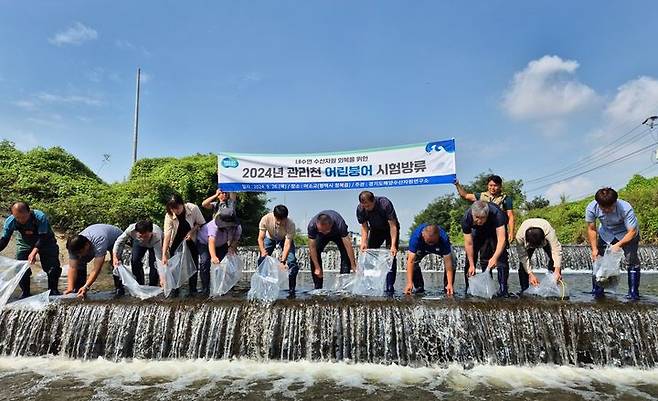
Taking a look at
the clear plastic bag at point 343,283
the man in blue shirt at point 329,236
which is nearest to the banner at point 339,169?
the man in blue shirt at point 329,236

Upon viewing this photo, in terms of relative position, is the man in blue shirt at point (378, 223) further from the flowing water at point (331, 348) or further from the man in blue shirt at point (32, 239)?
the man in blue shirt at point (32, 239)

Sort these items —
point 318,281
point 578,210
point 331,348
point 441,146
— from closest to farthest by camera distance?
point 331,348 → point 318,281 → point 441,146 → point 578,210

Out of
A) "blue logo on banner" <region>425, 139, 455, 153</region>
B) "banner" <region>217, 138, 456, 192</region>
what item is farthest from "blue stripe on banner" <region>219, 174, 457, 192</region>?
"blue logo on banner" <region>425, 139, 455, 153</region>

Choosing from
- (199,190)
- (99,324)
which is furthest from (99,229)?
(199,190)

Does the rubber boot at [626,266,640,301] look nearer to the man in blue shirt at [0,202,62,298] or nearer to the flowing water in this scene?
the flowing water

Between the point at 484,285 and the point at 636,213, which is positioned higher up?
the point at 636,213

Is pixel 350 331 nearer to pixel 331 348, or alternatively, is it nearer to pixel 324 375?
pixel 331 348

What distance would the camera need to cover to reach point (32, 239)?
6672mm

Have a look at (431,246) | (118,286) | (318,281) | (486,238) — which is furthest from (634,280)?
(118,286)

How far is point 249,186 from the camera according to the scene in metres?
7.93

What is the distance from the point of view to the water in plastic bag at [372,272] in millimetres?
6383

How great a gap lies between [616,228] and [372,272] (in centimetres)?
308

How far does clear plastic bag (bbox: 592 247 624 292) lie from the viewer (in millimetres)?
5715

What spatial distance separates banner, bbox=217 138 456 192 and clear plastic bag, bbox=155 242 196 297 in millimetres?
1586
